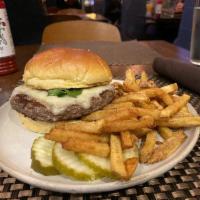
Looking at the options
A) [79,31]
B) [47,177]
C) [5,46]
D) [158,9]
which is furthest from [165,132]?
[158,9]

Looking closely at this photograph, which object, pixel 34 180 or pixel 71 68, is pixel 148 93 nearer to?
pixel 71 68

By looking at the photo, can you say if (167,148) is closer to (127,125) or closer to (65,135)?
(127,125)

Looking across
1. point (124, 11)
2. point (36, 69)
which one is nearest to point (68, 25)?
point (36, 69)

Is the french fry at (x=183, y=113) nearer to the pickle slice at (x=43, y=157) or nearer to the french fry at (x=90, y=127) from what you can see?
the french fry at (x=90, y=127)

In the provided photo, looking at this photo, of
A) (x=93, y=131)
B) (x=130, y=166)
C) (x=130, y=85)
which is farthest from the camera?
(x=130, y=85)

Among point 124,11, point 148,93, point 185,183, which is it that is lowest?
point 124,11

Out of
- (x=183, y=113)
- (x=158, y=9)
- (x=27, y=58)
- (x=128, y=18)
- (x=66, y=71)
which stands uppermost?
(x=66, y=71)

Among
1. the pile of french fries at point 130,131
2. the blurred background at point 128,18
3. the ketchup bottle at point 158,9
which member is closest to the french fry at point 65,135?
the pile of french fries at point 130,131

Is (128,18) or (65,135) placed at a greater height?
(65,135)
